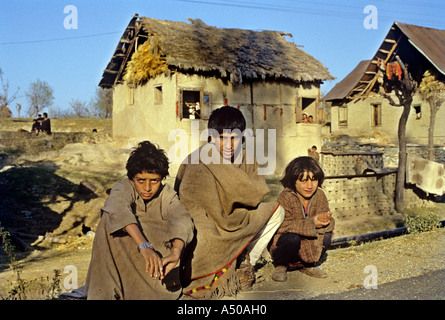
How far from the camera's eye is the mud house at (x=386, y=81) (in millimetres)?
20078

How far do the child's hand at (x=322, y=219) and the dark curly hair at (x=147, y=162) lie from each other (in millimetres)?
1404

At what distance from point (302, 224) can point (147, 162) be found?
1.50 metres

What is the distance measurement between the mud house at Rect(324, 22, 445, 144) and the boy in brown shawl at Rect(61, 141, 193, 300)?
1887 cm

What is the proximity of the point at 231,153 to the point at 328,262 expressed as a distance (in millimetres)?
1766

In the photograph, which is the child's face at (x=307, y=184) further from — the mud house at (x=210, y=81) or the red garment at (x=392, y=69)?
the red garment at (x=392, y=69)

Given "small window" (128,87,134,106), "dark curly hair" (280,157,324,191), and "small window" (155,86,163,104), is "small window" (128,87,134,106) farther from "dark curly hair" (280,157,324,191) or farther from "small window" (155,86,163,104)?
"dark curly hair" (280,157,324,191)

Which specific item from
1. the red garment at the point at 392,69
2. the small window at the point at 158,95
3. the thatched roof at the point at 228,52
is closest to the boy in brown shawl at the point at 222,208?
the thatched roof at the point at 228,52

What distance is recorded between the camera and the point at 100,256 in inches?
116

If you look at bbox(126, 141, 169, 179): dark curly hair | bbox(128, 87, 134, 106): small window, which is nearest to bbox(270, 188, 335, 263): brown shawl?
bbox(126, 141, 169, 179): dark curly hair

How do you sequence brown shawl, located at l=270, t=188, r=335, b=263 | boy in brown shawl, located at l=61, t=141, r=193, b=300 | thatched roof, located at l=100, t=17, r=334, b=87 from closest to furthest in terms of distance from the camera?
boy in brown shawl, located at l=61, t=141, r=193, b=300
brown shawl, located at l=270, t=188, r=335, b=263
thatched roof, located at l=100, t=17, r=334, b=87

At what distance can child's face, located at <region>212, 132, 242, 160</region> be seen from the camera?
3518mm
